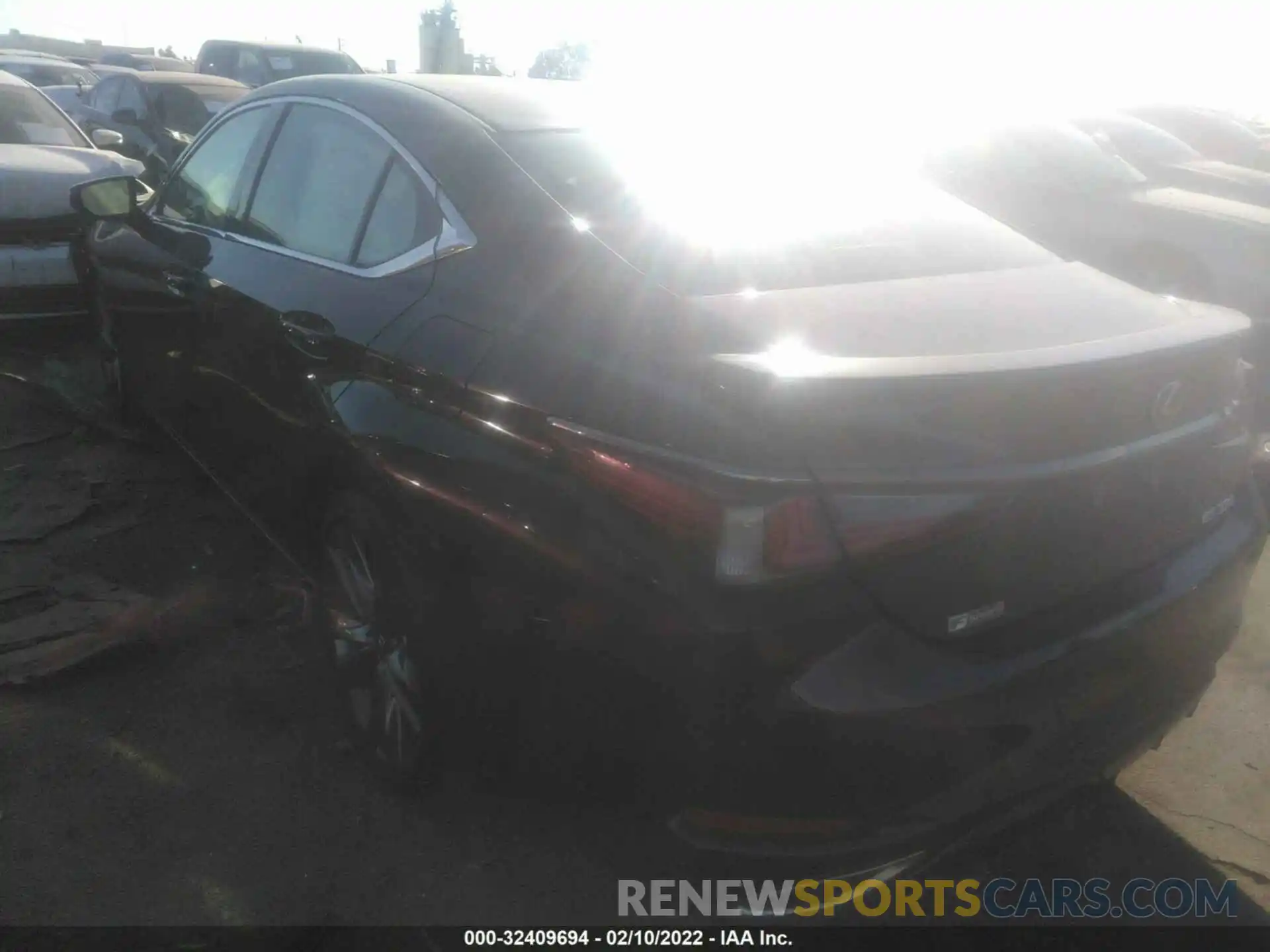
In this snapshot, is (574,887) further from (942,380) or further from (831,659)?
(942,380)

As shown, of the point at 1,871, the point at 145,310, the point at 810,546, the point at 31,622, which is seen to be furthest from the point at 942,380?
the point at 145,310

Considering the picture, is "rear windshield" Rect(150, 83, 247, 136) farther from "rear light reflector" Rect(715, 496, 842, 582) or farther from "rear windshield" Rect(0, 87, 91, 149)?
"rear light reflector" Rect(715, 496, 842, 582)

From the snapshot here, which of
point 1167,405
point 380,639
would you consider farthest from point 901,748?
point 380,639

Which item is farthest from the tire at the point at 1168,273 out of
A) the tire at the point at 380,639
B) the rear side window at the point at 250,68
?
the rear side window at the point at 250,68

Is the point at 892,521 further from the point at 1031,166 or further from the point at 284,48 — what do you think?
the point at 284,48

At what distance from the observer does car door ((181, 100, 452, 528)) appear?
2.74 metres

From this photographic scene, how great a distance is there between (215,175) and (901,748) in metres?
3.38

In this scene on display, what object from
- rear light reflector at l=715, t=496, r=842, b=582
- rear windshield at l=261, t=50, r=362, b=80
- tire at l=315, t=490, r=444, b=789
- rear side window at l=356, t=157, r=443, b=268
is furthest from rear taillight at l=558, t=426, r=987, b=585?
rear windshield at l=261, t=50, r=362, b=80

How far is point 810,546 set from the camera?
5.82ft

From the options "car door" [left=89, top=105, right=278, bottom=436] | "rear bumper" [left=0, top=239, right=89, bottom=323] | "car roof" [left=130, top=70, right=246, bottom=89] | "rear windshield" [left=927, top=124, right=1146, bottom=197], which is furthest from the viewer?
"car roof" [left=130, top=70, right=246, bottom=89]

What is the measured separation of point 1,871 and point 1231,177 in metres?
9.59

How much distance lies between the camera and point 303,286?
302cm

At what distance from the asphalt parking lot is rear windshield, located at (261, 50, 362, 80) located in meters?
13.5

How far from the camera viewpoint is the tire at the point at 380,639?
250 centimetres
